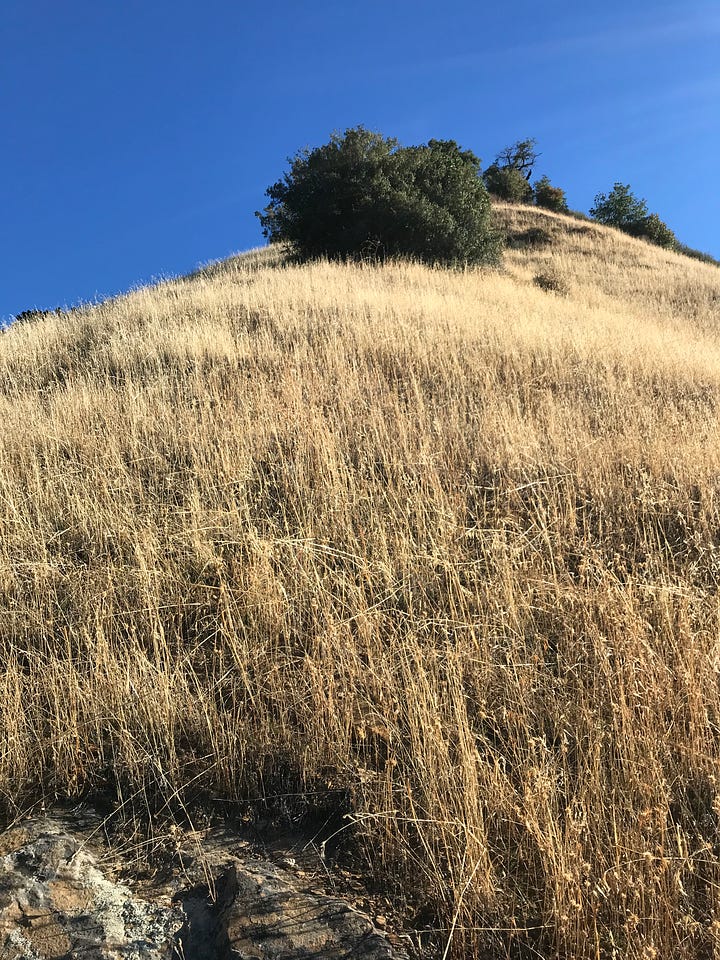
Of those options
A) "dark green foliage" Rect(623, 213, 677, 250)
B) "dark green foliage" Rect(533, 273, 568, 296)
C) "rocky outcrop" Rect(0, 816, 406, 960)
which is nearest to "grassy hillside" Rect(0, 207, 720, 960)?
"rocky outcrop" Rect(0, 816, 406, 960)

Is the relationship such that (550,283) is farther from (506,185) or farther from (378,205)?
(506,185)

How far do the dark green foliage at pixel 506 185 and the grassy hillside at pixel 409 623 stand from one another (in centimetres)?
3161

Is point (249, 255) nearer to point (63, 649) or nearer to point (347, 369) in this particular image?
point (347, 369)

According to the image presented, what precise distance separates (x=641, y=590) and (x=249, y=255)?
86.7 feet

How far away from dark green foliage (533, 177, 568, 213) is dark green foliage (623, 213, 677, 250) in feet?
13.3

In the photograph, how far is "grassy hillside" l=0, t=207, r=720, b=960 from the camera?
2168 millimetres

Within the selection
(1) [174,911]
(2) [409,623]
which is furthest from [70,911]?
(2) [409,623]

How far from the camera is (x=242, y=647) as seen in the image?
3.33m

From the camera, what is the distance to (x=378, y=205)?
16938 mm

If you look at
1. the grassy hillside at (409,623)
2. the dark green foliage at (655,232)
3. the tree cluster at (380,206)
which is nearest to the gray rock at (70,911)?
the grassy hillside at (409,623)

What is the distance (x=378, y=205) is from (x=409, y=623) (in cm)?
1586

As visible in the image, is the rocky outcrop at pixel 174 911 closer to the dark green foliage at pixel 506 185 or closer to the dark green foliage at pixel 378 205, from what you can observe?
the dark green foliage at pixel 378 205

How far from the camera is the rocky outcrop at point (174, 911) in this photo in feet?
6.50

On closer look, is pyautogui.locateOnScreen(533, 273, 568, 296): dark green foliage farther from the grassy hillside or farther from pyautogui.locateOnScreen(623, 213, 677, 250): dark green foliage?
pyautogui.locateOnScreen(623, 213, 677, 250): dark green foliage
